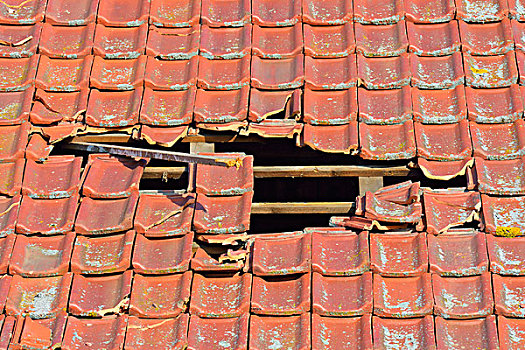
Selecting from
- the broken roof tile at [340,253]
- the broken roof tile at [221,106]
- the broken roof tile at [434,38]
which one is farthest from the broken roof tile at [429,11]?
the broken roof tile at [340,253]

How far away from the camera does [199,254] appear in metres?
4.39

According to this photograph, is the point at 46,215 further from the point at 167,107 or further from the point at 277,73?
the point at 277,73

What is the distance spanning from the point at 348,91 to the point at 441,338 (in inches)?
65.2

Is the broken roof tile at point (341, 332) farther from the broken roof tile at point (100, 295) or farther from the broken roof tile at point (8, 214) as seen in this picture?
the broken roof tile at point (8, 214)

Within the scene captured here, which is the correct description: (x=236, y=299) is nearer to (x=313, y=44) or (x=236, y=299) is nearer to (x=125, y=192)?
(x=125, y=192)

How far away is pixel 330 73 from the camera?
500 centimetres

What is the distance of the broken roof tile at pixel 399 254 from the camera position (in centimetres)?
424

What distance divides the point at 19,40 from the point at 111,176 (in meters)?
1.26

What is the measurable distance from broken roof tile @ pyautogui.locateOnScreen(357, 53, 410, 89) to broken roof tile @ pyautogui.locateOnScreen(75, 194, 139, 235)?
5.29 feet

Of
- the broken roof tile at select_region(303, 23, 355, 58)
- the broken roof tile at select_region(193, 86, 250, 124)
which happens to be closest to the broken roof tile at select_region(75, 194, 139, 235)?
the broken roof tile at select_region(193, 86, 250, 124)

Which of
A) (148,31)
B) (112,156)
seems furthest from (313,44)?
(112,156)

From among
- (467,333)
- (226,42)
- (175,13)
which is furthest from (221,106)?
(467,333)

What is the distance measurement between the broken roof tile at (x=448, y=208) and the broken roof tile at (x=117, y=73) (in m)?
1.94

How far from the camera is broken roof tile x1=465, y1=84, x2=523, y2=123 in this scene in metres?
4.75
